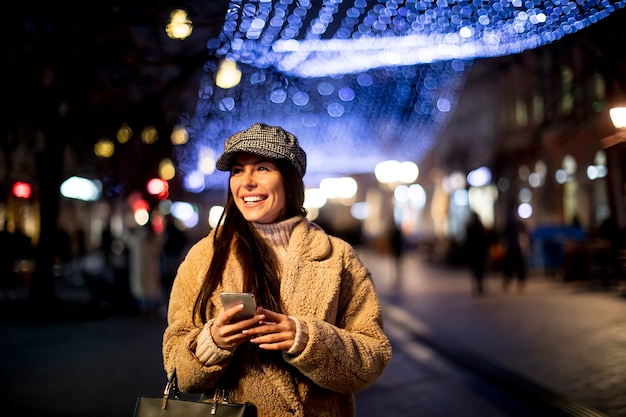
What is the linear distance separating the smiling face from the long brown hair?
4cm

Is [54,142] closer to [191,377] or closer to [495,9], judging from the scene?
[495,9]

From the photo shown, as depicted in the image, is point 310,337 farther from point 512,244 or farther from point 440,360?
point 512,244

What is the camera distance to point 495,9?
26.1 ft

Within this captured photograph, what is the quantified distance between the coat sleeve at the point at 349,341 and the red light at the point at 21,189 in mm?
19690

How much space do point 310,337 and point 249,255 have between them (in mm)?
423

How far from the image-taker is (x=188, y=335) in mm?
2678

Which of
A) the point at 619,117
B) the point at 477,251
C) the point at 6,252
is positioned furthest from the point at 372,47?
the point at 6,252

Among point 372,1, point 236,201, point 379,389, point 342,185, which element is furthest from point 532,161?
point 236,201

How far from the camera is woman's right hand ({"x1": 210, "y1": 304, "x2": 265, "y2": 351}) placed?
242cm

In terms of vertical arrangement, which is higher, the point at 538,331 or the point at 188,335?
the point at 188,335

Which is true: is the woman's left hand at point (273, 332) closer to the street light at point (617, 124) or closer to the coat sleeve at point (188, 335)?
the coat sleeve at point (188, 335)

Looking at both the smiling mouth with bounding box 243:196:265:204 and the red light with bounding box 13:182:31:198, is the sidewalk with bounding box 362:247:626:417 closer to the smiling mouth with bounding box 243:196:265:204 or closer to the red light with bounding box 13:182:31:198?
the smiling mouth with bounding box 243:196:265:204

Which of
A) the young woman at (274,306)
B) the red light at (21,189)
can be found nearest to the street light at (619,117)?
the young woman at (274,306)

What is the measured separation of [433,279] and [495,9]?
16.2 m
